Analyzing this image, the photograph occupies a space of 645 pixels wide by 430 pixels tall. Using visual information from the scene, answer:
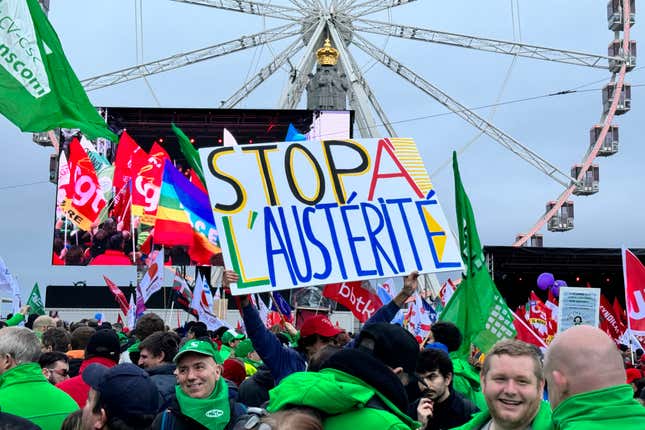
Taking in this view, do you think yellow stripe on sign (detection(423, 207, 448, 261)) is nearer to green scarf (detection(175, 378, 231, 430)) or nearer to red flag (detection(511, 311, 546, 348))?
green scarf (detection(175, 378, 231, 430))

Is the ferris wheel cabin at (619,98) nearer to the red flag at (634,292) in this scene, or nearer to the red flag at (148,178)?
the red flag at (148,178)

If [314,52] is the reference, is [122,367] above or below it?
below

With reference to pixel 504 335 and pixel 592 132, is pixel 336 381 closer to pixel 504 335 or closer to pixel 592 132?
pixel 504 335

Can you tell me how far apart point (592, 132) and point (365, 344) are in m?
25.3

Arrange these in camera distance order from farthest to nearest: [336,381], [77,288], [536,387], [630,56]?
[77,288] → [630,56] → [536,387] → [336,381]

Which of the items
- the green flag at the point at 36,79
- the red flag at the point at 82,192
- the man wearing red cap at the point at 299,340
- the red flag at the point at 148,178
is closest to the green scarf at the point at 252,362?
the green flag at the point at 36,79

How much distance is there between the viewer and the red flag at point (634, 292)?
8.70 meters

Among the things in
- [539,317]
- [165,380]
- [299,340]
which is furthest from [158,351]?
[539,317]

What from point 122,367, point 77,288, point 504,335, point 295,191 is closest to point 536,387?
point 122,367

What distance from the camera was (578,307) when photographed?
367 inches

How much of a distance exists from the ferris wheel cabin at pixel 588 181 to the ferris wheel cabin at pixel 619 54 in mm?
2713

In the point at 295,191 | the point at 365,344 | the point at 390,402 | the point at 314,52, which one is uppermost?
the point at 314,52

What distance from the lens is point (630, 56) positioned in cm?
2725

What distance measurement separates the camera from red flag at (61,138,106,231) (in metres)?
25.7
